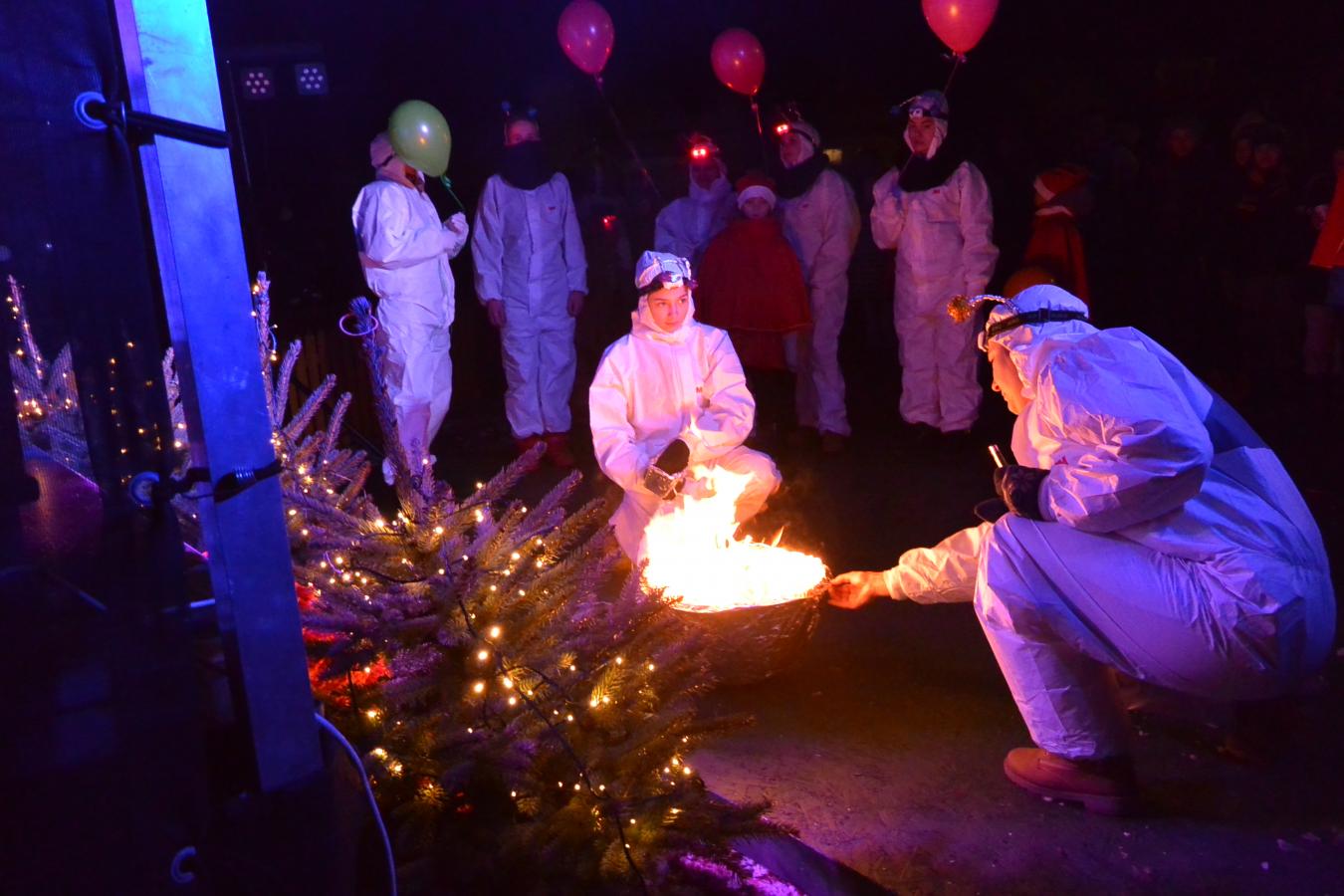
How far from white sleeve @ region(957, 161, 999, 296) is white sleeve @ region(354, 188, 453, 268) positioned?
3.68 m

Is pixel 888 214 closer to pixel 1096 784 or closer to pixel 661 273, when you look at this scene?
pixel 661 273

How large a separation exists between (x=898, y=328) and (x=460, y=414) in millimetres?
4268

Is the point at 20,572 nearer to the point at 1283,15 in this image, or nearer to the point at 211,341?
the point at 211,341

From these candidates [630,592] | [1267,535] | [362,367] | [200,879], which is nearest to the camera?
[200,879]

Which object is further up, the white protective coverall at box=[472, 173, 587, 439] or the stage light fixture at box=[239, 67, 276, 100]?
the stage light fixture at box=[239, 67, 276, 100]

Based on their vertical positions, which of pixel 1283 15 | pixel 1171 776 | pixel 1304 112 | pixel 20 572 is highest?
pixel 1283 15

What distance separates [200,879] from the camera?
1.78 m

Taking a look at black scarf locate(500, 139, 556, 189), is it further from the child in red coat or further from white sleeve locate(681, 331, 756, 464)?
white sleeve locate(681, 331, 756, 464)

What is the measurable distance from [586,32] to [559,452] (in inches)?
137

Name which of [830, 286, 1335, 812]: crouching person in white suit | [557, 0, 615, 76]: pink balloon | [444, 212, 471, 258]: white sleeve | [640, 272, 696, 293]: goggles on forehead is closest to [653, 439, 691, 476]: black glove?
[640, 272, 696, 293]: goggles on forehead

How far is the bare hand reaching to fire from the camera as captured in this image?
410 cm

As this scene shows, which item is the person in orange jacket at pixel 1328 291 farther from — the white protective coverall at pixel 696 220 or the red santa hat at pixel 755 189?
the white protective coverall at pixel 696 220

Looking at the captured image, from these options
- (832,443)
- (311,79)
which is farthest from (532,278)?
(311,79)

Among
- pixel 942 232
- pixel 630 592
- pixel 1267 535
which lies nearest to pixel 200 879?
pixel 630 592
